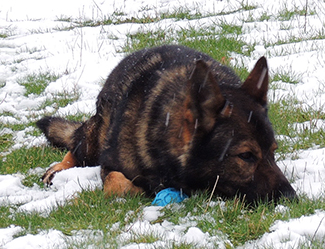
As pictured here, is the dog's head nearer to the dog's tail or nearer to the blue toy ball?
the blue toy ball

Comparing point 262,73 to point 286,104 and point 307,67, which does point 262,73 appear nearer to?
point 286,104

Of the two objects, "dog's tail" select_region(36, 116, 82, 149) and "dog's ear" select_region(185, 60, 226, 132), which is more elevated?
"dog's ear" select_region(185, 60, 226, 132)

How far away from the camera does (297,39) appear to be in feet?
25.9

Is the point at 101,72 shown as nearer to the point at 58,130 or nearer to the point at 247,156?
the point at 58,130

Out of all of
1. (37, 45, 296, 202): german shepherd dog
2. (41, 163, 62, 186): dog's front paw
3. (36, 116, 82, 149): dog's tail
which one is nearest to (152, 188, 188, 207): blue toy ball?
(37, 45, 296, 202): german shepherd dog

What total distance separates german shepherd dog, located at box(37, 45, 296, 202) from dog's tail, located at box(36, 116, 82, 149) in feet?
2.58

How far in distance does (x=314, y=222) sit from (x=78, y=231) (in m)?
1.59

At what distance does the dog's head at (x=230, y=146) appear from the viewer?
3449mm

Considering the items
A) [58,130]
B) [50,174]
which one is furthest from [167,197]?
[58,130]

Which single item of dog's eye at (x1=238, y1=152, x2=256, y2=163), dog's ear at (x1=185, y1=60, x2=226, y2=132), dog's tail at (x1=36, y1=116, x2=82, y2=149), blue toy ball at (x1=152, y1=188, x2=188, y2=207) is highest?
dog's ear at (x1=185, y1=60, x2=226, y2=132)

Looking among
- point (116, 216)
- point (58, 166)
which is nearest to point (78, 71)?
point (58, 166)

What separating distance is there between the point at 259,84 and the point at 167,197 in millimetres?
1178

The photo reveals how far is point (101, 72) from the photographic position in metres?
7.90

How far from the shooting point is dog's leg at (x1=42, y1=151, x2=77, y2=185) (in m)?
4.57
